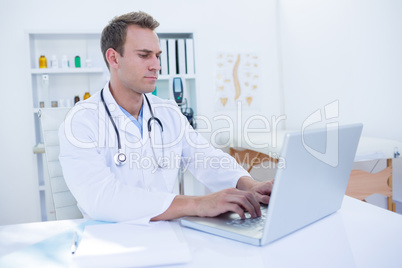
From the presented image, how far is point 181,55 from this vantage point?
2.88 metres

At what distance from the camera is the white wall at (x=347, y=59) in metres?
2.33

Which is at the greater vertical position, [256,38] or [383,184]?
[256,38]

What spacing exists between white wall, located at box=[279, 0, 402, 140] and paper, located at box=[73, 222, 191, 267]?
2.11 metres

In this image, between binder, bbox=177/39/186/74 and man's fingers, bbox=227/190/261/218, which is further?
binder, bbox=177/39/186/74

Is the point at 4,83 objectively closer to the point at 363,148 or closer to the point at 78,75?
the point at 78,75

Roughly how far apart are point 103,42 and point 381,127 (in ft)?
6.26

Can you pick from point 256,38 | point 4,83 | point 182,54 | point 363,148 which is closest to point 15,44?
point 4,83

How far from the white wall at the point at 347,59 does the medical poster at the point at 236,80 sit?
0.33 m

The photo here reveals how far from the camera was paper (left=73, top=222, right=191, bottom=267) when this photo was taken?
61 centimetres

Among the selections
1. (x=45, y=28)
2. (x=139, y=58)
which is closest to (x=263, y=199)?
(x=139, y=58)

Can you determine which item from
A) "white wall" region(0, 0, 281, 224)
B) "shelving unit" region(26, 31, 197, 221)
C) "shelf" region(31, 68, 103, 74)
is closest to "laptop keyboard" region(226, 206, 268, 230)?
"shelving unit" region(26, 31, 197, 221)

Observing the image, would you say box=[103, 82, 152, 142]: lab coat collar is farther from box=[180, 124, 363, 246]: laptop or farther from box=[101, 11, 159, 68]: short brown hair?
box=[180, 124, 363, 246]: laptop

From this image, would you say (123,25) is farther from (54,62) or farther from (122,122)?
(54,62)

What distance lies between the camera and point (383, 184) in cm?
211
